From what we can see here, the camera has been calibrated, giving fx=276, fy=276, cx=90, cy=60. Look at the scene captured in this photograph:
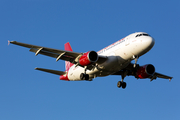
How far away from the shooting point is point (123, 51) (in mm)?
33406

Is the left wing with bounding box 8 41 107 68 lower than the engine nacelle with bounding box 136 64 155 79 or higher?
higher

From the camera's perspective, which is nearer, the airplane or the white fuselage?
the white fuselage

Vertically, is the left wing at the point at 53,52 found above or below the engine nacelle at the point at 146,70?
above

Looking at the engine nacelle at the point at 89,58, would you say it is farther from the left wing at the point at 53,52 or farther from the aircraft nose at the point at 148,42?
the aircraft nose at the point at 148,42

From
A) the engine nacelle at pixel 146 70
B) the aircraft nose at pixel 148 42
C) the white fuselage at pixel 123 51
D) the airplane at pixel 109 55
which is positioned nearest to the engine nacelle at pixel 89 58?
the airplane at pixel 109 55

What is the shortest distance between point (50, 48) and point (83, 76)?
5830 millimetres

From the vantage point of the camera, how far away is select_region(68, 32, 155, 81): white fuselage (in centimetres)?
3231

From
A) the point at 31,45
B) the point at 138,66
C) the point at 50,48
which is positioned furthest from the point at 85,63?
the point at 138,66

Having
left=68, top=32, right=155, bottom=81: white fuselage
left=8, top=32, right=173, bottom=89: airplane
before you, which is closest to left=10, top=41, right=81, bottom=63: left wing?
left=8, top=32, right=173, bottom=89: airplane

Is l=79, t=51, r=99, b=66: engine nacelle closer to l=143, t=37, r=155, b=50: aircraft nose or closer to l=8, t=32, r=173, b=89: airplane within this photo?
l=8, t=32, r=173, b=89: airplane

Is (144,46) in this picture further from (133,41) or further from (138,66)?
(138,66)

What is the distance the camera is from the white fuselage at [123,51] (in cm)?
3231

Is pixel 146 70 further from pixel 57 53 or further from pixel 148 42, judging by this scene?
pixel 57 53

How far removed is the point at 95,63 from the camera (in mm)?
35219
